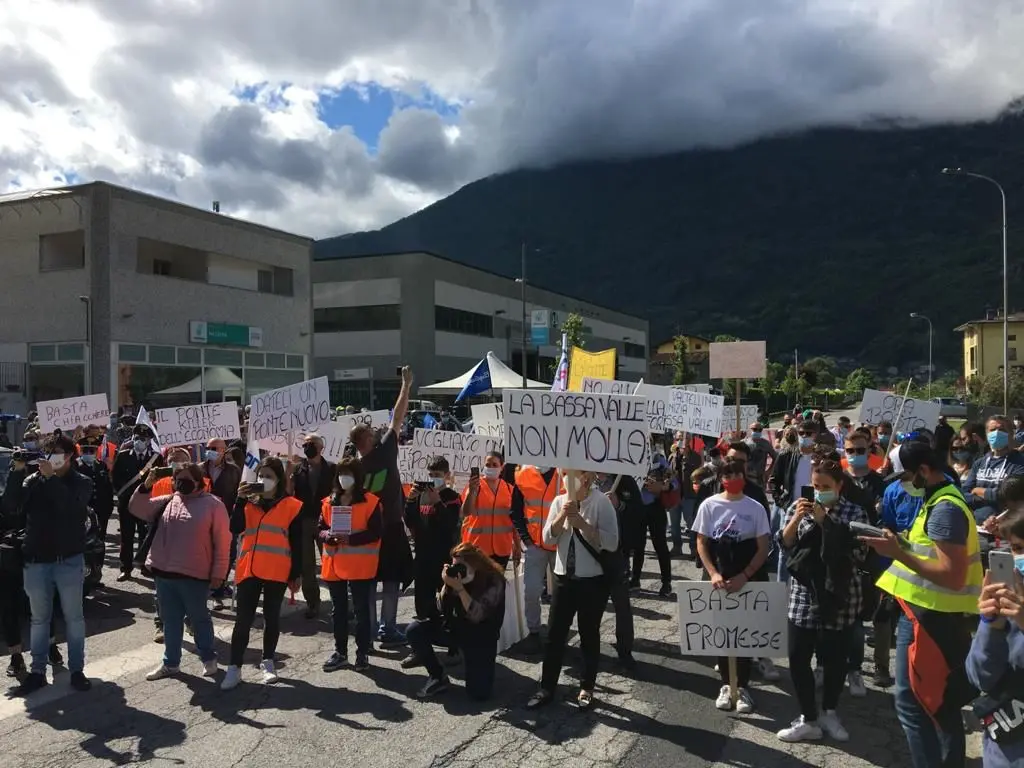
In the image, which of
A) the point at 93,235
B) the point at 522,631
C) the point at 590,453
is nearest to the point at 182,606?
the point at 522,631

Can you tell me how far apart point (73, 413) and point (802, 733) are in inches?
499

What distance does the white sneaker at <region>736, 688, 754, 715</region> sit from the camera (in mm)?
5695

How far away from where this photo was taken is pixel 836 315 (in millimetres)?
175750

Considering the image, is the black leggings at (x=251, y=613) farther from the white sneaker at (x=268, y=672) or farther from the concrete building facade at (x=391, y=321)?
the concrete building facade at (x=391, y=321)

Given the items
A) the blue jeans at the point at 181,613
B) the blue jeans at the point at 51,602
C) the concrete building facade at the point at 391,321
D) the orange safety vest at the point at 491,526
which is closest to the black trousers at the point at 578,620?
the orange safety vest at the point at 491,526

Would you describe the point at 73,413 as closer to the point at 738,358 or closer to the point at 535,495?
the point at 535,495

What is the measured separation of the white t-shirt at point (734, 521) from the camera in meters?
5.75

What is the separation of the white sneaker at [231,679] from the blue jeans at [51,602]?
1123 millimetres

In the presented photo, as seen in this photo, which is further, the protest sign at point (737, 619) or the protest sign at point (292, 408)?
the protest sign at point (292, 408)

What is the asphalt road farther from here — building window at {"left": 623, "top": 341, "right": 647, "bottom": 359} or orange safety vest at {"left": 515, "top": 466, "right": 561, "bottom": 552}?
building window at {"left": 623, "top": 341, "right": 647, "bottom": 359}

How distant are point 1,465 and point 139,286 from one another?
20865 millimetres

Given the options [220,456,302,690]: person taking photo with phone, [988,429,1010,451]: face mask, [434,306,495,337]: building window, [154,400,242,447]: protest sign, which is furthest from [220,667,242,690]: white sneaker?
[434,306,495,337]: building window

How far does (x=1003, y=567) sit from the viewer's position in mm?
2818

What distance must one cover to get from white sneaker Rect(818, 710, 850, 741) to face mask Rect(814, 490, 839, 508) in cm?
132
